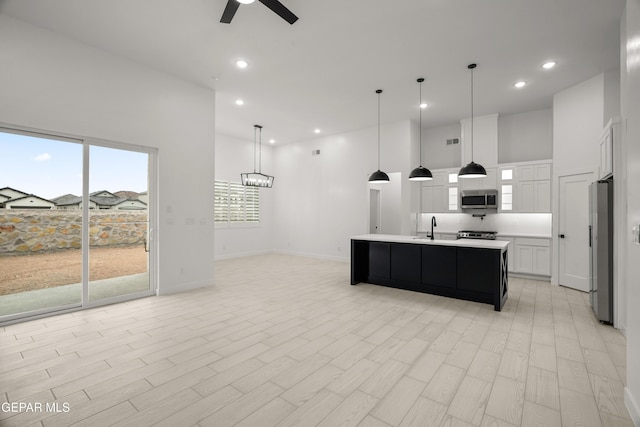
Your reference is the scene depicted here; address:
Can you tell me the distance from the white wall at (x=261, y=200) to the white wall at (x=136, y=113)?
3.18 m

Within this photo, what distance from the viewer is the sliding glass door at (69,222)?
12.1 feet

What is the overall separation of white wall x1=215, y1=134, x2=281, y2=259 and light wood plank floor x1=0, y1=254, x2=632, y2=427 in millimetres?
4286

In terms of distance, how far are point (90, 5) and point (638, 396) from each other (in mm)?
6060

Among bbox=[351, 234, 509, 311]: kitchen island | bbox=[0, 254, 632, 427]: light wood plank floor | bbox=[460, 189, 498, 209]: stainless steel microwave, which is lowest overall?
bbox=[0, 254, 632, 427]: light wood plank floor

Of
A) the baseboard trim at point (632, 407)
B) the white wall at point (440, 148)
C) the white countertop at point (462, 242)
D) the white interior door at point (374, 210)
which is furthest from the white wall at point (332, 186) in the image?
the baseboard trim at point (632, 407)

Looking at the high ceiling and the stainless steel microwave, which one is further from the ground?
the high ceiling

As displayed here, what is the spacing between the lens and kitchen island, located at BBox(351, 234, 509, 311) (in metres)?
4.28

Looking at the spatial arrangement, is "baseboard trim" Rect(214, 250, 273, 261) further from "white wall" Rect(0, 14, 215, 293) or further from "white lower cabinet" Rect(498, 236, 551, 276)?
"white lower cabinet" Rect(498, 236, 551, 276)

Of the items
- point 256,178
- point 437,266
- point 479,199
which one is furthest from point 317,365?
point 256,178

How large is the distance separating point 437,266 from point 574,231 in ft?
9.25

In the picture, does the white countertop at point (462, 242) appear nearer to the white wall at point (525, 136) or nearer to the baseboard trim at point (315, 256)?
the baseboard trim at point (315, 256)

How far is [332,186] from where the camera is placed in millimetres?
8617

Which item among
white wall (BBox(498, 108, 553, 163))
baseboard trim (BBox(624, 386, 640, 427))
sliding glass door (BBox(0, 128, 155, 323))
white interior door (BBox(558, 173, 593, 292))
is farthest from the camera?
white wall (BBox(498, 108, 553, 163))

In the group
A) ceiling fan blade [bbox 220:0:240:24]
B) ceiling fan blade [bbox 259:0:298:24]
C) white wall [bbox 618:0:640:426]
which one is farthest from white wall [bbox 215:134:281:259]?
white wall [bbox 618:0:640:426]
